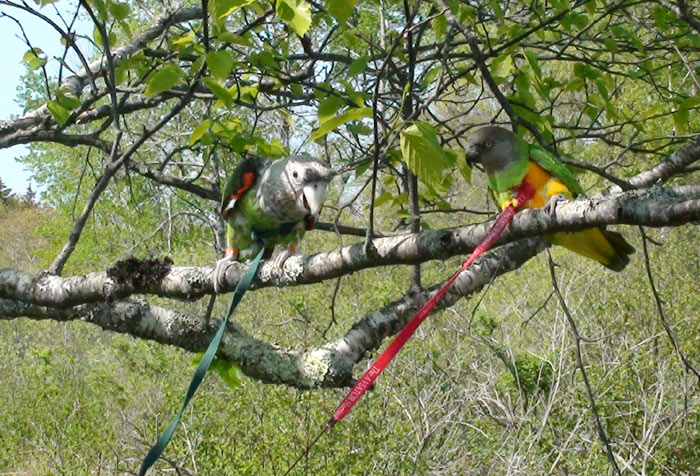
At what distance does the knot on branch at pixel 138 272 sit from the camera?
2.79 meters

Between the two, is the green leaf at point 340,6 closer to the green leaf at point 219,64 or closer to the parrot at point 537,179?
the green leaf at point 219,64

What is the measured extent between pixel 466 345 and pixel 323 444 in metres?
3.02

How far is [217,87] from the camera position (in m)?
2.54

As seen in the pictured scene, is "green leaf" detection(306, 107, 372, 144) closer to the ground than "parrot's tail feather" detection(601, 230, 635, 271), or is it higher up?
higher up

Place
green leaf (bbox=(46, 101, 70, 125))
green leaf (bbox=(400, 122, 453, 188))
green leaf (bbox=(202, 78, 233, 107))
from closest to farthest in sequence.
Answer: green leaf (bbox=(400, 122, 453, 188))
green leaf (bbox=(202, 78, 233, 107))
green leaf (bbox=(46, 101, 70, 125))

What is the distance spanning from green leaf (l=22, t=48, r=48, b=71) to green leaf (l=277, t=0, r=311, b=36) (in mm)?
1669

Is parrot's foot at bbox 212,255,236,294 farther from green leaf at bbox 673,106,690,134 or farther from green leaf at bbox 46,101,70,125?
green leaf at bbox 673,106,690,134

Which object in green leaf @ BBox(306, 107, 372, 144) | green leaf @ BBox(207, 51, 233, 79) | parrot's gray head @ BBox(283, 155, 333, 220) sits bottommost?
green leaf @ BBox(306, 107, 372, 144)

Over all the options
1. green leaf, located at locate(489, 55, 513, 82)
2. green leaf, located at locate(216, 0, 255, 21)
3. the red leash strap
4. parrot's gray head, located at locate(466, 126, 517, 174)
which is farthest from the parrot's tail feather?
green leaf, located at locate(216, 0, 255, 21)

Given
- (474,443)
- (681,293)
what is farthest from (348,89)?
(681,293)

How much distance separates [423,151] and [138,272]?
1365 millimetres

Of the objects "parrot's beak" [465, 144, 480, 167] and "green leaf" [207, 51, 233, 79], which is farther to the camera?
"parrot's beak" [465, 144, 480, 167]

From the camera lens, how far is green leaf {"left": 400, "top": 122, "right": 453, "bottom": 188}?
6.52ft

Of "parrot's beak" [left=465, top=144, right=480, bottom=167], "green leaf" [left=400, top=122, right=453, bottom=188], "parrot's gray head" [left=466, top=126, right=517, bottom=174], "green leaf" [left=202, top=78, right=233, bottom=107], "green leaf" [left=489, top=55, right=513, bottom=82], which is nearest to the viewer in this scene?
"green leaf" [left=400, top=122, right=453, bottom=188]
